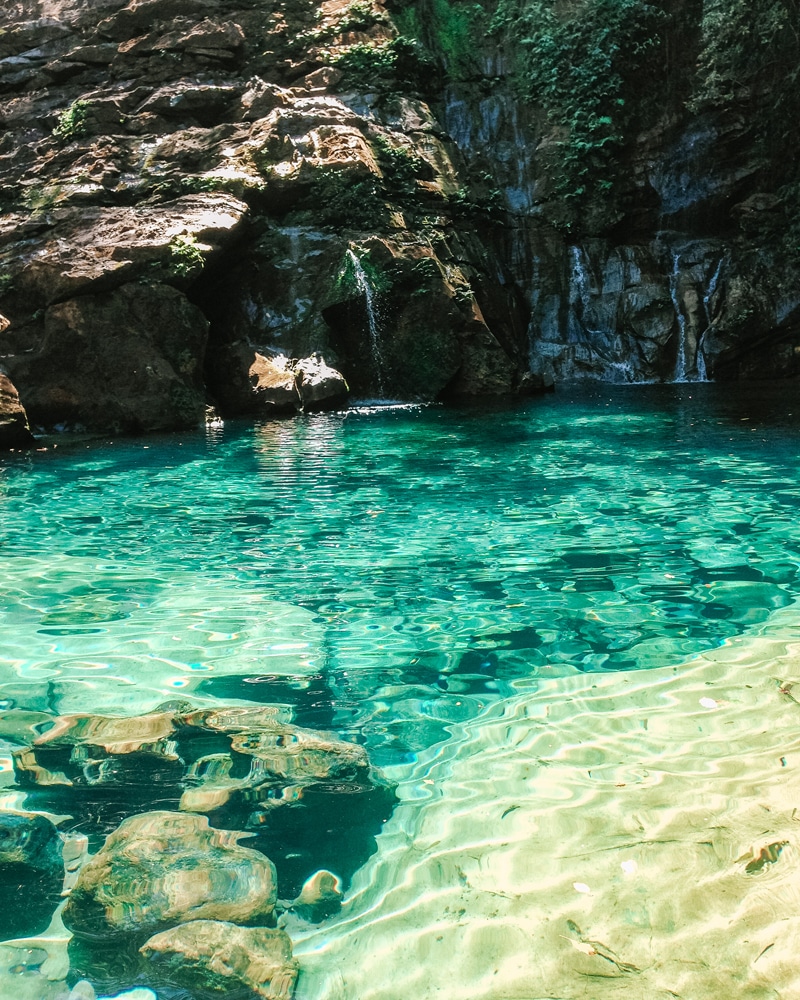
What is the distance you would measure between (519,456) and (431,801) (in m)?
6.61

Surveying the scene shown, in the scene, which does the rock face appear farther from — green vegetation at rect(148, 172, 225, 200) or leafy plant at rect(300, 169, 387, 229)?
leafy plant at rect(300, 169, 387, 229)

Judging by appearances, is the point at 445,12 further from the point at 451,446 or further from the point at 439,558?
the point at 439,558

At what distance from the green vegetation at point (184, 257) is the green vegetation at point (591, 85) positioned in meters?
10.1

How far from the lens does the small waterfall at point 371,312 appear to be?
15.3 meters

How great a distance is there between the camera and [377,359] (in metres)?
15.5

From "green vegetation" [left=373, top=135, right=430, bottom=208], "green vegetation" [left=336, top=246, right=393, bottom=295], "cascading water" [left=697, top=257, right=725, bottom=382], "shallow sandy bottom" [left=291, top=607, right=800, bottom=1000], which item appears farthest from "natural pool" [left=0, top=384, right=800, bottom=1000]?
"cascading water" [left=697, top=257, right=725, bottom=382]

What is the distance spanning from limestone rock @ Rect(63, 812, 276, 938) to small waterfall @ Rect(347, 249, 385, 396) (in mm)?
13838

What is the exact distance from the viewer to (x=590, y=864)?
206cm

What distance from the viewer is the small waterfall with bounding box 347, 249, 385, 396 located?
15266 millimetres

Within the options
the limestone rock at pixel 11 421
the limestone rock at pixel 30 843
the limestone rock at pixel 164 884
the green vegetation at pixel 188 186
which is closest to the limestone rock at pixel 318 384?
the green vegetation at pixel 188 186

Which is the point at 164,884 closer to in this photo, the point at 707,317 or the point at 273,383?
the point at 273,383

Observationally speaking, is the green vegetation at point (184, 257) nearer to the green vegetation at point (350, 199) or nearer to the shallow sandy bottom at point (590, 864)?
the green vegetation at point (350, 199)

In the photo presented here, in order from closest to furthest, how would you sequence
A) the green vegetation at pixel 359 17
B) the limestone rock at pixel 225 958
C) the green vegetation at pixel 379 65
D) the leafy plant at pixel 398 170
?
1. the limestone rock at pixel 225 958
2. the leafy plant at pixel 398 170
3. the green vegetation at pixel 379 65
4. the green vegetation at pixel 359 17

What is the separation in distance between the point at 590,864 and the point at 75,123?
17.6 meters
